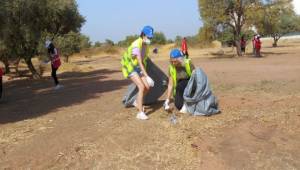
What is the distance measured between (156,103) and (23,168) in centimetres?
412

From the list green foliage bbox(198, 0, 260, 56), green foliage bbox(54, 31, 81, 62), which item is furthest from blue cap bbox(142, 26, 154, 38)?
green foliage bbox(198, 0, 260, 56)

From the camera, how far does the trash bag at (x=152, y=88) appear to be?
9.81 m

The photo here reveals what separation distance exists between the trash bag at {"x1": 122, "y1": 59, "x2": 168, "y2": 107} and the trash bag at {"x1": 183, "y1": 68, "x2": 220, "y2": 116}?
1085mm

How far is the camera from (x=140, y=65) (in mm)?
8586

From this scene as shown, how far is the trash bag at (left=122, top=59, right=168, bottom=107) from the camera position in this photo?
981 centimetres

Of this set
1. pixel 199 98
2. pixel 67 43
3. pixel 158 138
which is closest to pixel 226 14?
pixel 67 43

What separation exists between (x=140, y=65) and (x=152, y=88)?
1.47 m

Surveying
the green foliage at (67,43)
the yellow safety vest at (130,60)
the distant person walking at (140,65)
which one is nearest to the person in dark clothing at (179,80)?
the distant person walking at (140,65)

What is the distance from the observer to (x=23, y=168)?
6500 millimetres

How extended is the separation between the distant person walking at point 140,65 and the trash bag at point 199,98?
72 centimetres

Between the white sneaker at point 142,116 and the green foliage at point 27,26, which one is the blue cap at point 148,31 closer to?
the white sneaker at point 142,116

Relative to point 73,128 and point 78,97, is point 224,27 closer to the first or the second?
point 78,97

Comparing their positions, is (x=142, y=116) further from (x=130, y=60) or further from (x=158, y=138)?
(x=158, y=138)

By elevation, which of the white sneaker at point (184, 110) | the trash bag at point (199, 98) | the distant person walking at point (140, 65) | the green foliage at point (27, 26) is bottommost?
the white sneaker at point (184, 110)
